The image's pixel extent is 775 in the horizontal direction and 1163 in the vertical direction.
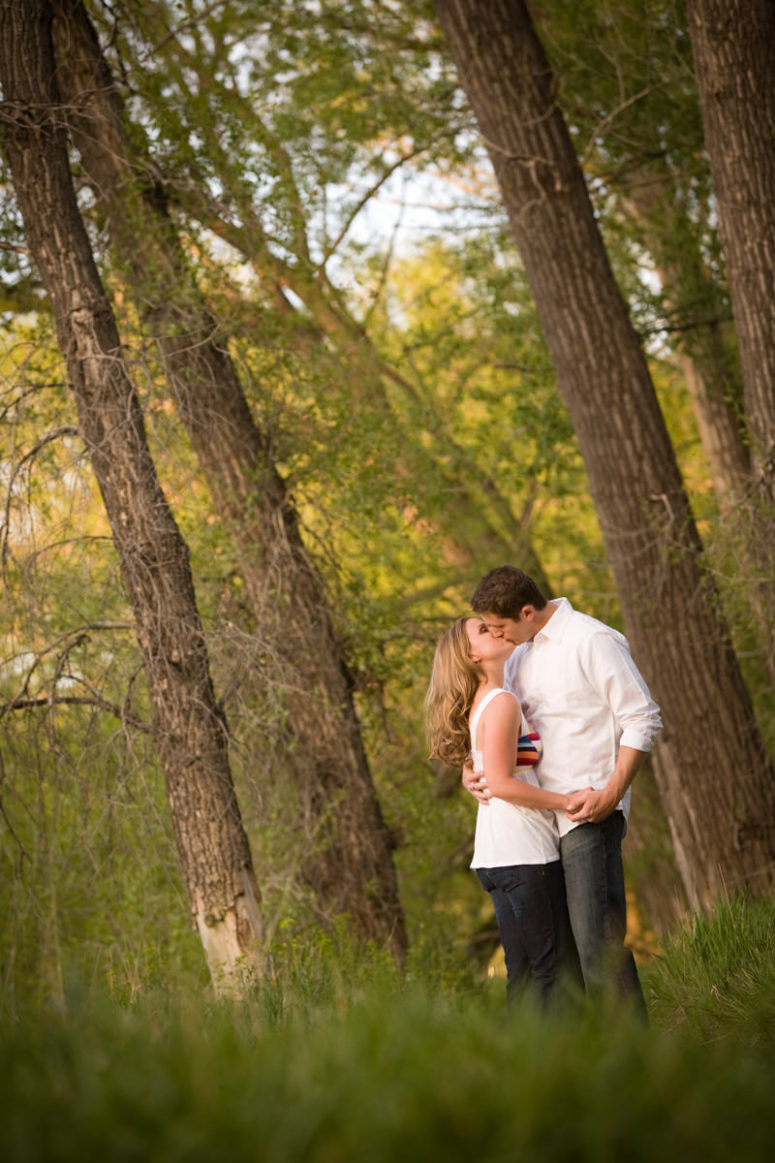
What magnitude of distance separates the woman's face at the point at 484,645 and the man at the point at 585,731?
3 centimetres

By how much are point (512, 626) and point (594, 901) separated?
3.43ft

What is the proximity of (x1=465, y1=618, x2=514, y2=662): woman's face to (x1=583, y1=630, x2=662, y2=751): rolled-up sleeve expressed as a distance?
1.01ft

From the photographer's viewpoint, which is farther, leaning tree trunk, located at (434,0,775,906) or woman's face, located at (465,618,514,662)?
leaning tree trunk, located at (434,0,775,906)

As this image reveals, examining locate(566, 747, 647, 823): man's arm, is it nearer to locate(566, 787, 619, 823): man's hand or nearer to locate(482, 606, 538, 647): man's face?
locate(566, 787, 619, 823): man's hand

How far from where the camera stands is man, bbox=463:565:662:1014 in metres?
3.87

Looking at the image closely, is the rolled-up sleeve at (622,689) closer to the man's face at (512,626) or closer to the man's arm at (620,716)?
the man's arm at (620,716)

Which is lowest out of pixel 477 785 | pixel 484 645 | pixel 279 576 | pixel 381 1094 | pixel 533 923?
pixel 533 923

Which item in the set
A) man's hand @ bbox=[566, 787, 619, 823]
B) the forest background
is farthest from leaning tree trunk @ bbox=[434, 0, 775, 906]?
man's hand @ bbox=[566, 787, 619, 823]

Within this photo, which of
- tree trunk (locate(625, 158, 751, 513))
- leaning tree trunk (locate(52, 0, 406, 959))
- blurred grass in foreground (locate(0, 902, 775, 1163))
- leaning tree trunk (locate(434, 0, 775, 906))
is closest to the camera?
blurred grass in foreground (locate(0, 902, 775, 1163))

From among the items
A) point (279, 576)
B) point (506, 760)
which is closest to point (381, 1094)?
point (506, 760)

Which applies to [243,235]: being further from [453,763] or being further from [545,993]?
[545,993]

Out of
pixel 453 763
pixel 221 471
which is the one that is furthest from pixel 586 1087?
pixel 221 471

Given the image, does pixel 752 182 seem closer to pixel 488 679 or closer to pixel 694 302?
pixel 694 302

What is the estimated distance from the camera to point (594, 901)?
3.87m
